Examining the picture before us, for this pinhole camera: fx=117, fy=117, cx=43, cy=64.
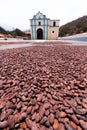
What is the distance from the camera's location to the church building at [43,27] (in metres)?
32.4

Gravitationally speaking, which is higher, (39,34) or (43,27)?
(43,27)

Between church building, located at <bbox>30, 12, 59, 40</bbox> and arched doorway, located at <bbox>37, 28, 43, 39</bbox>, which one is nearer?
church building, located at <bbox>30, 12, 59, 40</bbox>

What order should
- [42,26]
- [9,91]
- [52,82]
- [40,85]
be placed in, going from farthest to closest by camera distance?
[42,26]
[52,82]
[40,85]
[9,91]

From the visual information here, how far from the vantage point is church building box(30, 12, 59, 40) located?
32.4 m

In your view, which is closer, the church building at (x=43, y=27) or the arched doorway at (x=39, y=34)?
the church building at (x=43, y=27)

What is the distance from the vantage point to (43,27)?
32.8 meters

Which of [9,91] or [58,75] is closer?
[9,91]

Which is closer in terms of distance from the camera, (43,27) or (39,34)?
(43,27)

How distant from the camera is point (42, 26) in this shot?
32812 mm

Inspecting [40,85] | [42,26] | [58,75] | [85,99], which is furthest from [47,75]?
[42,26]

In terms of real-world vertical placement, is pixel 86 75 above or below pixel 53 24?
below

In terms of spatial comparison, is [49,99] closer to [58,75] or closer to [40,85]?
[40,85]

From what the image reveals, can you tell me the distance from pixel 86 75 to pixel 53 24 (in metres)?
32.9

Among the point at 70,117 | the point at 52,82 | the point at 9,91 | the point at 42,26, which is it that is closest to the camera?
the point at 70,117
